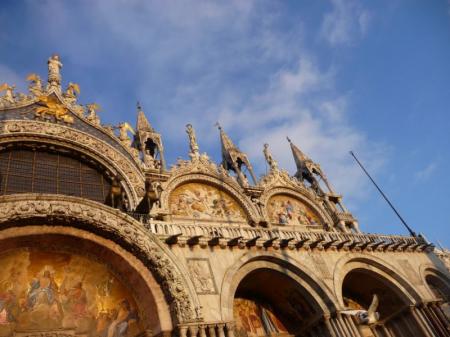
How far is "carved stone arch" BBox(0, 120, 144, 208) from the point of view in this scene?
14.2 meters

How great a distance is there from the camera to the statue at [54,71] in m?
17.1

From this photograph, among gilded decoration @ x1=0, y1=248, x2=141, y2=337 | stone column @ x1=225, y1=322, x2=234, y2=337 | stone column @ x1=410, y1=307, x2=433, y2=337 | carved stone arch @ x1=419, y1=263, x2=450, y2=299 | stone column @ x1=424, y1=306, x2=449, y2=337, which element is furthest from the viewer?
carved stone arch @ x1=419, y1=263, x2=450, y2=299

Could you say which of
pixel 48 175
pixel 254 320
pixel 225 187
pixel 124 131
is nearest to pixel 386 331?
pixel 254 320

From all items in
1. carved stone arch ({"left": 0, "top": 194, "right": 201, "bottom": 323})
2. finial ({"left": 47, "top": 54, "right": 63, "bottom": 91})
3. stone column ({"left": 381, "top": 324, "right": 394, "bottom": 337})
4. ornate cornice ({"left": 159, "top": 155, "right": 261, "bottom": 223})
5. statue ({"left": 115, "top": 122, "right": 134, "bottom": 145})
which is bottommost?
stone column ({"left": 381, "top": 324, "right": 394, "bottom": 337})

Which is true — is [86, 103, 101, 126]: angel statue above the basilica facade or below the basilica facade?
above

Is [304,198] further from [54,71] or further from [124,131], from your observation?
[54,71]

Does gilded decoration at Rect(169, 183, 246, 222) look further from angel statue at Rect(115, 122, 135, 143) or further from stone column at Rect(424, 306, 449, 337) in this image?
stone column at Rect(424, 306, 449, 337)

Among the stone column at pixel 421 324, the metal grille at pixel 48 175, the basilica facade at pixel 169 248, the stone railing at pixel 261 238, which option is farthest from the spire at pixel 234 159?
the stone column at pixel 421 324

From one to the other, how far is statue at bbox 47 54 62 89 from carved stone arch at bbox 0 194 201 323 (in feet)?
27.8

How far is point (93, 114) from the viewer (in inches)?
665

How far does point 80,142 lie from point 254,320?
9.81 meters

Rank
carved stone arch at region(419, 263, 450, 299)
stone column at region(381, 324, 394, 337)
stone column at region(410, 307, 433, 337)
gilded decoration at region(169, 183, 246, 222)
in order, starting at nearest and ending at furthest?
stone column at region(410, 307, 433, 337) < gilded decoration at region(169, 183, 246, 222) < stone column at region(381, 324, 394, 337) < carved stone arch at region(419, 263, 450, 299)

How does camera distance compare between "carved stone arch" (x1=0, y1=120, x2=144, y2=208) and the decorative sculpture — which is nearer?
"carved stone arch" (x1=0, y1=120, x2=144, y2=208)

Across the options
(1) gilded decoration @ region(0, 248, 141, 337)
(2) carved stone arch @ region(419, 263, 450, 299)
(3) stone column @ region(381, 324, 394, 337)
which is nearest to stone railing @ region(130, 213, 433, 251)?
(2) carved stone arch @ region(419, 263, 450, 299)
